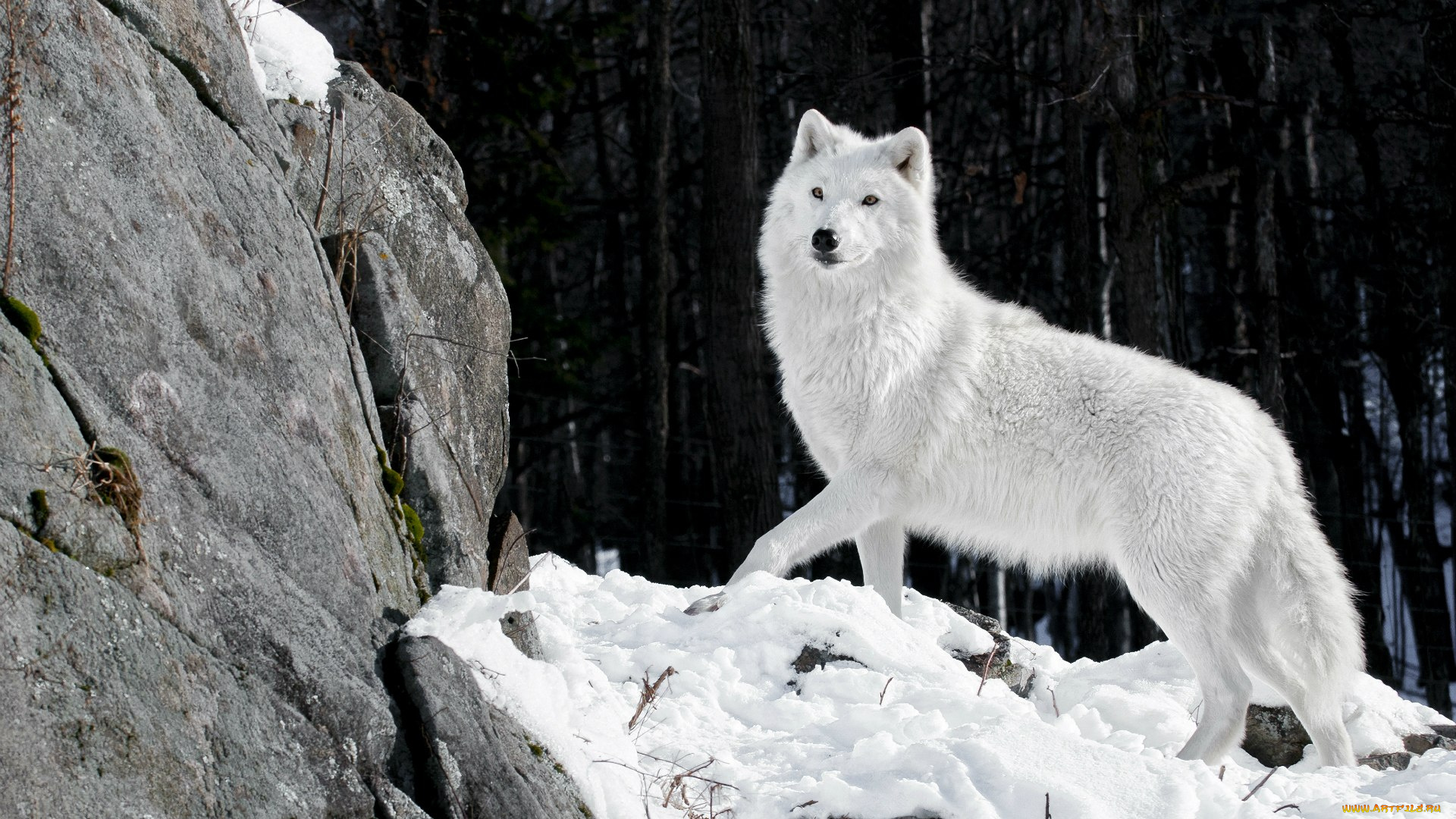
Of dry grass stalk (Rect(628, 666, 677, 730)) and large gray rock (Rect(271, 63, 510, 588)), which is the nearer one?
dry grass stalk (Rect(628, 666, 677, 730))

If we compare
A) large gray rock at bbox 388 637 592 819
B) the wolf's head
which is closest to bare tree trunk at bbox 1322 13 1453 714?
the wolf's head

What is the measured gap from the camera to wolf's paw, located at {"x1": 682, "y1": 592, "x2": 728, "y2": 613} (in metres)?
4.61

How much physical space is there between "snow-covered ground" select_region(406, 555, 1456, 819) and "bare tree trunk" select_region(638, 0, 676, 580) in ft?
24.9

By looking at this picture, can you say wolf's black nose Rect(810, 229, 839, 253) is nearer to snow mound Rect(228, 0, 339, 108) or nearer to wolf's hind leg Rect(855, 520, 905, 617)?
wolf's hind leg Rect(855, 520, 905, 617)

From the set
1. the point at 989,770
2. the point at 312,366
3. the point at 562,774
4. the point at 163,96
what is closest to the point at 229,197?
the point at 163,96

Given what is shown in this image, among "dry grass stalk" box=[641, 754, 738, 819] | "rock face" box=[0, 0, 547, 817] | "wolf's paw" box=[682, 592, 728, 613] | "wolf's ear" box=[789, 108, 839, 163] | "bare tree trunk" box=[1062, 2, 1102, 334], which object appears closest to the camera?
"rock face" box=[0, 0, 547, 817]

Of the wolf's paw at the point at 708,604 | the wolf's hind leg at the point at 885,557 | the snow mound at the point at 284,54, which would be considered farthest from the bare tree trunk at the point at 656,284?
the snow mound at the point at 284,54

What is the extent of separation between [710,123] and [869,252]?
5709mm

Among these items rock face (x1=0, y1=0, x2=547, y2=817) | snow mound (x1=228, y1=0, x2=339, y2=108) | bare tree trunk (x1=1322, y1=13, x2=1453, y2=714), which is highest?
snow mound (x1=228, y1=0, x2=339, y2=108)

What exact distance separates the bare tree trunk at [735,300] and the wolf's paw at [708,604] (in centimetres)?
564

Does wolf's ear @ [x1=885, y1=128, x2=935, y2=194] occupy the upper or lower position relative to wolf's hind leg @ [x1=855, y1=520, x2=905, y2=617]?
upper

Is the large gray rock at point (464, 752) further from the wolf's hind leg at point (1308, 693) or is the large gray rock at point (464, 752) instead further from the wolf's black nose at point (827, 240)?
the wolf's hind leg at point (1308, 693)

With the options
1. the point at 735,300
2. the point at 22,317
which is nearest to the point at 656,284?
the point at 735,300

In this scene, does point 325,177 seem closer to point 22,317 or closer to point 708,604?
point 22,317
